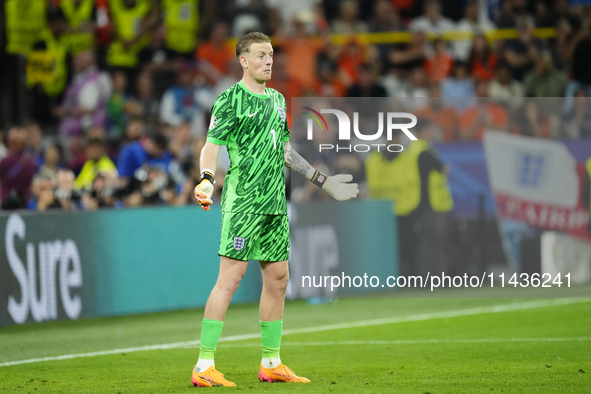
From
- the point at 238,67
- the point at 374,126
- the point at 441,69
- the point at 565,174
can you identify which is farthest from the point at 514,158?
the point at 238,67

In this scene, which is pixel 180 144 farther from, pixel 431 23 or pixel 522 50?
pixel 522 50

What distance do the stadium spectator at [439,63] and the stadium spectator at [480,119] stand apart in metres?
2.58

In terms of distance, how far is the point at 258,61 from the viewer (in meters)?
6.34

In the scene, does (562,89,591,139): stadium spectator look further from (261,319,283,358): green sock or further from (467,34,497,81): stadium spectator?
(261,319,283,358): green sock

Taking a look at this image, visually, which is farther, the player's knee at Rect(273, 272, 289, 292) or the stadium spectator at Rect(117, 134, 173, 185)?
the stadium spectator at Rect(117, 134, 173, 185)

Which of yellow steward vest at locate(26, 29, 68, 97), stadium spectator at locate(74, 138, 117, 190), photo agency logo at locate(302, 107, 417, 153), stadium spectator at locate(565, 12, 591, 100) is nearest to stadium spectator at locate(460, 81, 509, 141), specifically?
photo agency logo at locate(302, 107, 417, 153)

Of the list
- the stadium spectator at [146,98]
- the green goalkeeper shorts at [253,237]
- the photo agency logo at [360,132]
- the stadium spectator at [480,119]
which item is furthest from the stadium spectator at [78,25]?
the green goalkeeper shorts at [253,237]

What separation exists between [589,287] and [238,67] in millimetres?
6844

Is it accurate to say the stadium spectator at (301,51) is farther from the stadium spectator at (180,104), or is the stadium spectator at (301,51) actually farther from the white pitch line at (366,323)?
the white pitch line at (366,323)

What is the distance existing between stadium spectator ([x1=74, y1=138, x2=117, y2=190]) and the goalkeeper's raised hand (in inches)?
303

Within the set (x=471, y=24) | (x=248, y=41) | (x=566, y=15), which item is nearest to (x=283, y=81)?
(x=471, y=24)

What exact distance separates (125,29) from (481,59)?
20.6 ft

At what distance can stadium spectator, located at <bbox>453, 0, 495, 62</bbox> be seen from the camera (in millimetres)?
18359

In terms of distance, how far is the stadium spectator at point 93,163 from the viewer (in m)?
13.7
